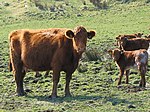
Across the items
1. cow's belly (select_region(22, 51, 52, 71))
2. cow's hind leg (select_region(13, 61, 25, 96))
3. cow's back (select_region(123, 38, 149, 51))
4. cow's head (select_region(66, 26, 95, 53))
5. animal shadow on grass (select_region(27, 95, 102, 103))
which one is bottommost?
cow's back (select_region(123, 38, 149, 51))

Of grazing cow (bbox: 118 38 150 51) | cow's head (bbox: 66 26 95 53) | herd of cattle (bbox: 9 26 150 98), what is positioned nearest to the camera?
cow's head (bbox: 66 26 95 53)

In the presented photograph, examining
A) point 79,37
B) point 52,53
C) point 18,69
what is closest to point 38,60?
A: point 52,53

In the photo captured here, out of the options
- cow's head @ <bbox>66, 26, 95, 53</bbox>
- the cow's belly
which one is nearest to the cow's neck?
cow's head @ <bbox>66, 26, 95, 53</bbox>

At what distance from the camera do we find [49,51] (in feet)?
47.0

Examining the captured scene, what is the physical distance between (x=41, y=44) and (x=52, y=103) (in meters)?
1.97

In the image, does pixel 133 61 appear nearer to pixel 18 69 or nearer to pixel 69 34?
pixel 69 34

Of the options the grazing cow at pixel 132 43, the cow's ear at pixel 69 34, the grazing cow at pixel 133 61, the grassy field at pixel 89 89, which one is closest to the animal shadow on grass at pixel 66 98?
the grassy field at pixel 89 89

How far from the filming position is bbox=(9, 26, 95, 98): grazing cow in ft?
45.4

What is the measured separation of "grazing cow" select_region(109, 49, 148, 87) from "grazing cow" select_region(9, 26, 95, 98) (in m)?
2.01

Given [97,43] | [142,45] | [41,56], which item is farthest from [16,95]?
[97,43]

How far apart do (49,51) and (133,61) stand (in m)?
2.83

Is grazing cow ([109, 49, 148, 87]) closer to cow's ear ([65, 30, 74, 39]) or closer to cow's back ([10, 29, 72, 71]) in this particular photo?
cow's back ([10, 29, 72, 71])

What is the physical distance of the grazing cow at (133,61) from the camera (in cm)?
1525

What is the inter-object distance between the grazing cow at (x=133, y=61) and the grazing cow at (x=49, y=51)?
6.60ft
